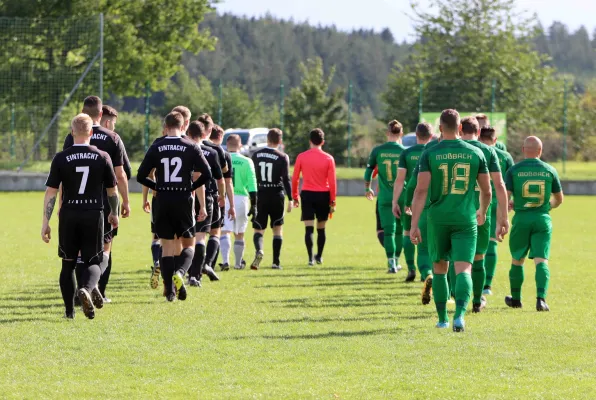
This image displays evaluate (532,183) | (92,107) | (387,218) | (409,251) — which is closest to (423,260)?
(409,251)

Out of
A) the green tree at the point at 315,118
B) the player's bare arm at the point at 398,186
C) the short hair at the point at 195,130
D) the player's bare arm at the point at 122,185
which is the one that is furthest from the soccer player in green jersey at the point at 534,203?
the green tree at the point at 315,118

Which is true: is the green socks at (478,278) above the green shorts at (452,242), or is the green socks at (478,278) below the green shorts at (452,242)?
below

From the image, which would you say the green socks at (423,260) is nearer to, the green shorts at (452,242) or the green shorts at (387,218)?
the green shorts at (387,218)

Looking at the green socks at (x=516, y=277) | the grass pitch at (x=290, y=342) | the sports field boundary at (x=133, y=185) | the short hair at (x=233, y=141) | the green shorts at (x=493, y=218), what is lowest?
the grass pitch at (x=290, y=342)

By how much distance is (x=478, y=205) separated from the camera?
11.0 meters

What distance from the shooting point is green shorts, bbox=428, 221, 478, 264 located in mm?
9750

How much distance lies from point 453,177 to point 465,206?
29 centimetres

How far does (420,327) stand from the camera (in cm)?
1005

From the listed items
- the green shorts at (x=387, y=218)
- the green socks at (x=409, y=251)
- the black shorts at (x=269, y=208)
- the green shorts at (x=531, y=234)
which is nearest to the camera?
the green shorts at (x=531, y=234)

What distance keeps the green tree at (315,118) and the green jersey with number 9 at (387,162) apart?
2397 cm

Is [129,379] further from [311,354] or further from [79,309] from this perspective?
[79,309]

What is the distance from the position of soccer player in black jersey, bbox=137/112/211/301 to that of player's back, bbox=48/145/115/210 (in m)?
1.12

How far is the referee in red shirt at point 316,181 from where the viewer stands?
1612 cm

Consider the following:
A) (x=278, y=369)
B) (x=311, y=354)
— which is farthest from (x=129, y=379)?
(x=311, y=354)
